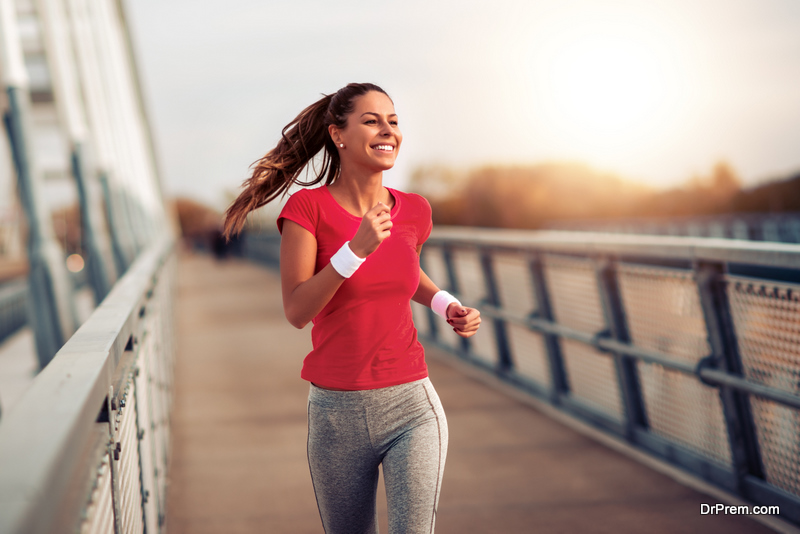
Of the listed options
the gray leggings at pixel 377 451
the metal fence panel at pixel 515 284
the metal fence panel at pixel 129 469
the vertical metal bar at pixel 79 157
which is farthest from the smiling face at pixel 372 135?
the vertical metal bar at pixel 79 157

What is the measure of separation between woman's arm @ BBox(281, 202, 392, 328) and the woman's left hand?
0.40 meters

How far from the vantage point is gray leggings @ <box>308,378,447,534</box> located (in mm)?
2307

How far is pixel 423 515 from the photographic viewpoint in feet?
7.68

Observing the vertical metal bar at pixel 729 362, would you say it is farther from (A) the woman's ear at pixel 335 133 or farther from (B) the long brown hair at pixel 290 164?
(A) the woman's ear at pixel 335 133

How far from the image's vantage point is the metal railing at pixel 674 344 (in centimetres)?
365

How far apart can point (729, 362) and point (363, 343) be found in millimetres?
2394

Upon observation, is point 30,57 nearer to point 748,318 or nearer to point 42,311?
point 42,311

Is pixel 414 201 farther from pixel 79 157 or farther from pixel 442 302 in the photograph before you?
pixel 79 157

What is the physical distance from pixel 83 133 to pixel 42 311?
319 centimetres

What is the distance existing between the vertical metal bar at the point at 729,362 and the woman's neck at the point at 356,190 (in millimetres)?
2288

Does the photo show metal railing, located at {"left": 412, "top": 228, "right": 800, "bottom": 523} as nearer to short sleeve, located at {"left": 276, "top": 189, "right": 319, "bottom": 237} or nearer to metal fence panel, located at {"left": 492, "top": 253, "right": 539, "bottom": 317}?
metal fence panel, located at {"left": 492, "top": 253, "right": 539, "bottom": 317}

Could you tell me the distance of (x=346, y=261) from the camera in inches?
82.5

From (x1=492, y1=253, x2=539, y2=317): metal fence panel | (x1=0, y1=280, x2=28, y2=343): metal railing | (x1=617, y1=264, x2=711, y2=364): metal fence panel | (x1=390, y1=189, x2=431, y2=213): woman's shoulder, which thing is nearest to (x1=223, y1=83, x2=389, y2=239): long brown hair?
(x1=390, y1=189, x2=431, y2=213): woman's shoulder

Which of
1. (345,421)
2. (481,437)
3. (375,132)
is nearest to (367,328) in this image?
(345,421)
